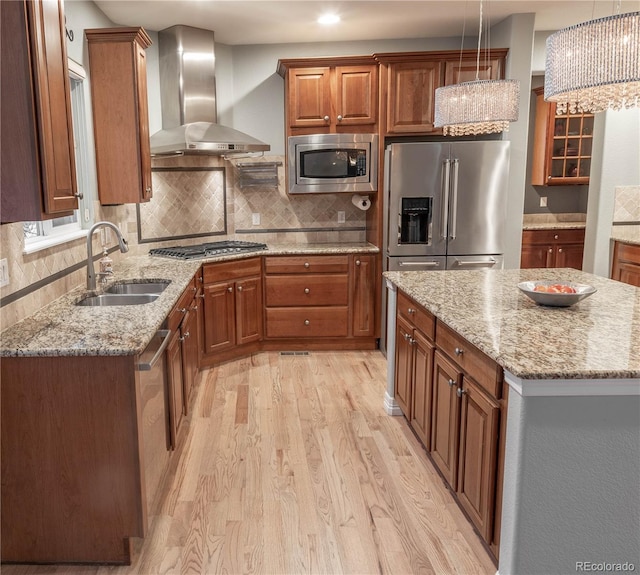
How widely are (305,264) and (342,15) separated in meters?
1.93

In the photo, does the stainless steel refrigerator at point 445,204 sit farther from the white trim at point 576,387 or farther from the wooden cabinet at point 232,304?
the white trim at point 576,387

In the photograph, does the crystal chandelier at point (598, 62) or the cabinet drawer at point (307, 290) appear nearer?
the crystal chandelier at point (598, 62)

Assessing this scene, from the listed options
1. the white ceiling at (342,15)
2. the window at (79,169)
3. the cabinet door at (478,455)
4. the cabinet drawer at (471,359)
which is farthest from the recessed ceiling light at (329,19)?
the cabinet door at (478,455)

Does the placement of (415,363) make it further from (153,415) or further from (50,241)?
(50,241)

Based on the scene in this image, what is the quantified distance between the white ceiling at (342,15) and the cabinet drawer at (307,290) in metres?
2.00

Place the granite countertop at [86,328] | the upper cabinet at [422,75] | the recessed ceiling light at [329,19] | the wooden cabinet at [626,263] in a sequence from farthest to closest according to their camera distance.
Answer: the wooden cabinet at [626,263], the upper cabinet at [422,75], the recessed ceiling light at [329,19], the granite countertop at [86,328]

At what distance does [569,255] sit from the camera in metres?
6.06

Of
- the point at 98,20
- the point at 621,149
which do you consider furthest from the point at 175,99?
the point at 621,149

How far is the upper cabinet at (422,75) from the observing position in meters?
4.27

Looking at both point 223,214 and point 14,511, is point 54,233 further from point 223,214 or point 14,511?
point 223,214

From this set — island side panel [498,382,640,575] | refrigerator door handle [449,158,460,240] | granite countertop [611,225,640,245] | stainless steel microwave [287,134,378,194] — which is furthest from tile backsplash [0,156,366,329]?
island side panel [498,382,640,575]

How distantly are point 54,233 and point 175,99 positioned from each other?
1840 mm

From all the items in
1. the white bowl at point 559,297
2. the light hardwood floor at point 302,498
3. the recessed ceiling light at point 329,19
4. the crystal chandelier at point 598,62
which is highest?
the recessed ceiling light at point 329,19

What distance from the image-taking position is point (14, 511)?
1978 millimetres
